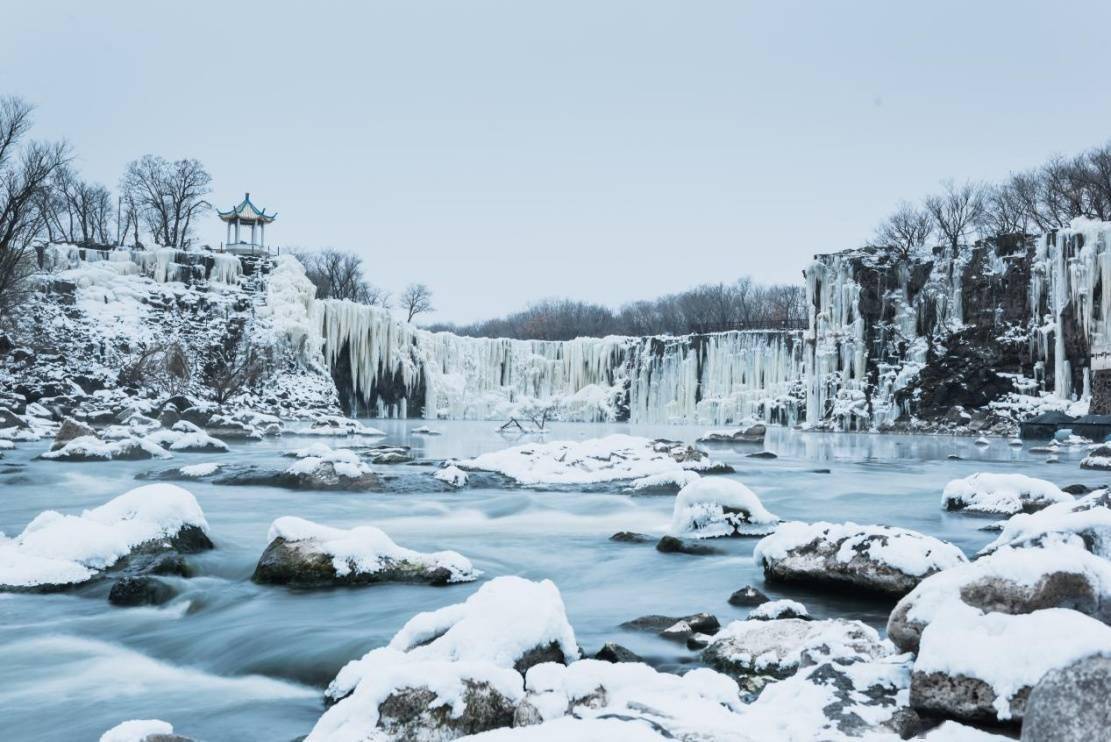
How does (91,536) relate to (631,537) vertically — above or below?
above

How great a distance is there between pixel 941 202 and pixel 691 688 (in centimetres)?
4836

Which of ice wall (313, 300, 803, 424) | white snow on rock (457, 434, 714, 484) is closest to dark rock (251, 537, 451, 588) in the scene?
white snow on rock (457, 434, 714, 484)

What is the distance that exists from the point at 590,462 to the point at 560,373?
3944 centimetres

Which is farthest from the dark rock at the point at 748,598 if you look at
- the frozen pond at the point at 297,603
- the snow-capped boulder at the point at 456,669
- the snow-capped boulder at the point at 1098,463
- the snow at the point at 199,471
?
the snow-capped boulder at the point at 1098,463

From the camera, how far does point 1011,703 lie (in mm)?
2463

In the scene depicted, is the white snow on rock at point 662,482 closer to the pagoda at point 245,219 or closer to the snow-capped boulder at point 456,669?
the snow-capped boulder at point 456,669

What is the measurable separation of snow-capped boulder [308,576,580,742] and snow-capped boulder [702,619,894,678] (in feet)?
2.26

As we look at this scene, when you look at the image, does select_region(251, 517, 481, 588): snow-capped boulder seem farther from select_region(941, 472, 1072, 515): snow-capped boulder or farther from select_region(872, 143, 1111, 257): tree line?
select_region(872, 143, 1111, 257): tree line

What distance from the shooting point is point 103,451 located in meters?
14.3

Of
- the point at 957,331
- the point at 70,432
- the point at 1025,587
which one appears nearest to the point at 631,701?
the point at 1025,587

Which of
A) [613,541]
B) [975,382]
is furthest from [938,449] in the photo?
[613,541]

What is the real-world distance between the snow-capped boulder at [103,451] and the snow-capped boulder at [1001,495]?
41.6ft

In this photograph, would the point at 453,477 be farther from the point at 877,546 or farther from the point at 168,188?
the point at 168,188

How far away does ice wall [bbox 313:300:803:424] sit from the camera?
41031 millimetres
